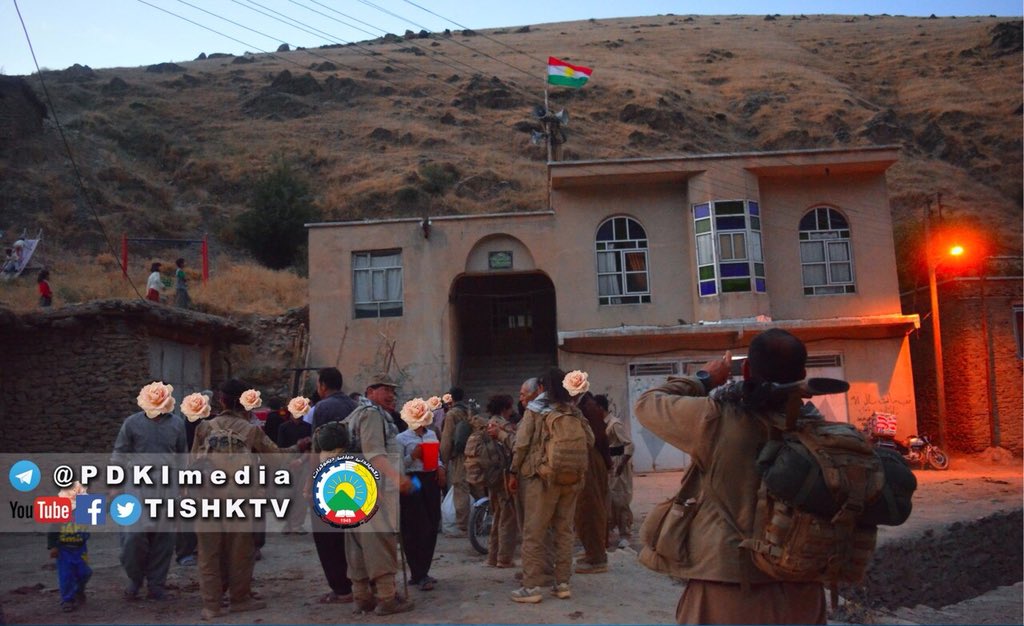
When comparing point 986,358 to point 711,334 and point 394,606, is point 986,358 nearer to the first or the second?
point 711,334

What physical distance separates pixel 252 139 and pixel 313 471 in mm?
46682

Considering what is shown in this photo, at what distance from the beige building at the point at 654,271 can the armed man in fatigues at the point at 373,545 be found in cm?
1325

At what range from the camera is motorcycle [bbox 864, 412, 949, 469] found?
18.4 m

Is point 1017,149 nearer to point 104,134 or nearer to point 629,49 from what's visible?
point 629,49

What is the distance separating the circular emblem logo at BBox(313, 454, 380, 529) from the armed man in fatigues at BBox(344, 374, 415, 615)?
0.25 feet

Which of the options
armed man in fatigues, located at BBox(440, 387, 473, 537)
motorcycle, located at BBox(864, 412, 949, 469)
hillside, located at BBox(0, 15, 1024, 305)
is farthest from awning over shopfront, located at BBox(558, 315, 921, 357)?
hillside, located at BBox(0, 15, 1024, 305)

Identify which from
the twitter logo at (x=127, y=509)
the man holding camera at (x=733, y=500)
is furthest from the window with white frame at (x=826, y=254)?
the man holding camera at (x=733, y=500)

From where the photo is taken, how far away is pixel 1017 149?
49594mm

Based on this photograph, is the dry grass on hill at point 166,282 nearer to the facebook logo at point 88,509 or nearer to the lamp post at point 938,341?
the facebook logo at point 88,509

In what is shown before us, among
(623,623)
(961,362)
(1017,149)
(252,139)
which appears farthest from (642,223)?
(1017,149)

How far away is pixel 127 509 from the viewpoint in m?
7.02
